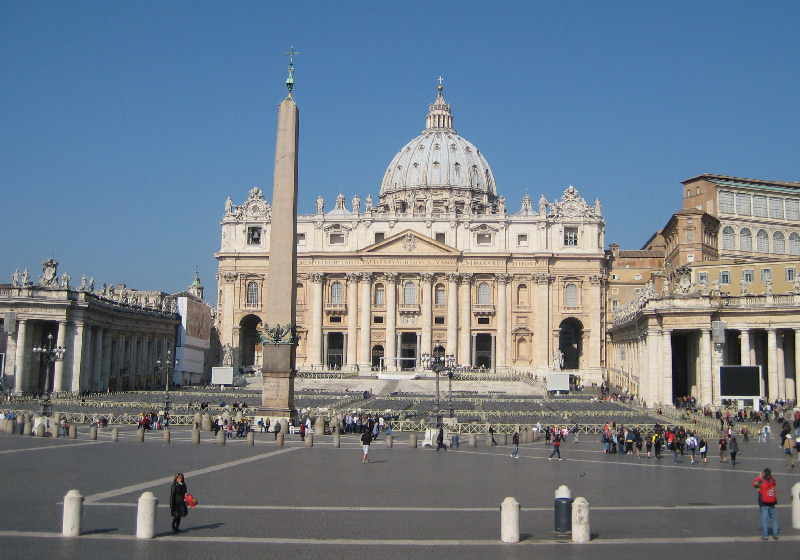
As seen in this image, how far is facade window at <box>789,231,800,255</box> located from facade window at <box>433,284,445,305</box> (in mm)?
33266

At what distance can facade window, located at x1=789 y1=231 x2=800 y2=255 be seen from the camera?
74.1 m

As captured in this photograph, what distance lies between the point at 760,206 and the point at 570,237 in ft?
74.2

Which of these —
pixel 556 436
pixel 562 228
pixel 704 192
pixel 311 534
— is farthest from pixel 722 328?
pixel 562 228

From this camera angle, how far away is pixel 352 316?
92750mm

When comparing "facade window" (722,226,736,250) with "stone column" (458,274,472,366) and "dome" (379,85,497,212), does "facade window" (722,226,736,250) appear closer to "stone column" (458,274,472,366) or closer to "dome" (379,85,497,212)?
"stone column" (458,274,472,366)

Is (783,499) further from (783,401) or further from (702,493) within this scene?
(783,401)

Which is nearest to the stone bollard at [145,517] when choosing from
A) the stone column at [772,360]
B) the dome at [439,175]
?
the stone column at [772,360]

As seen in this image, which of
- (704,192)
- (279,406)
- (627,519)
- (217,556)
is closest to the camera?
(217,556)

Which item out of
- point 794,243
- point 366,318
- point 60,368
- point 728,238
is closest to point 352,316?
point 366,318

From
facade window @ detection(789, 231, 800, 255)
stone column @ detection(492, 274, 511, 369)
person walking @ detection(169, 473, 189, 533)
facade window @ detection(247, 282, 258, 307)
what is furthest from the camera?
facade window @ detection(247, 282, 258, 307)

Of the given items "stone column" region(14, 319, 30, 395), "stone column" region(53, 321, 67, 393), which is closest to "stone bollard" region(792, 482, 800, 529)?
"stone column" region(14, 319, 30, 395)

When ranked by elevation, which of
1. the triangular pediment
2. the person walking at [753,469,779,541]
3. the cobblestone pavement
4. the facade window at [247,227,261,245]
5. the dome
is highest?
the dome

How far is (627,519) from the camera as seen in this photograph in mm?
16703

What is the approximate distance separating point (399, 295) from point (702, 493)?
72.8 metres
